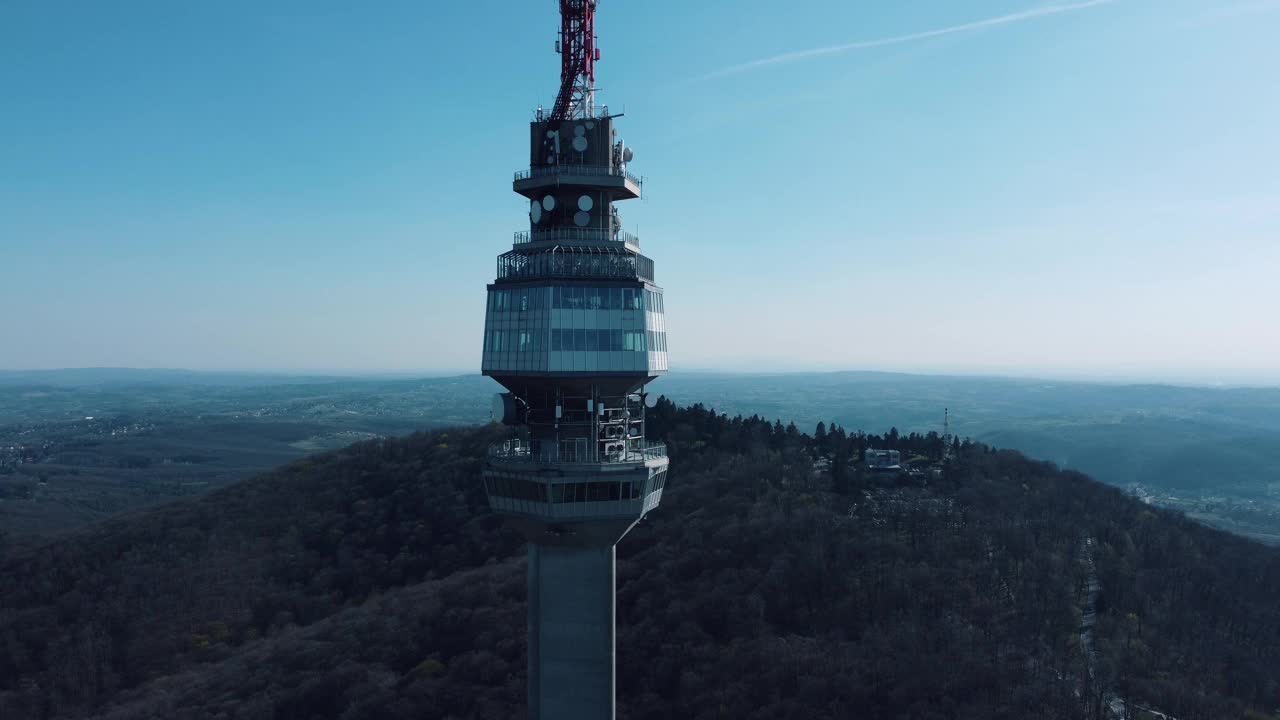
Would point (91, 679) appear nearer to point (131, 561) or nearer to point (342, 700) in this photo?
point (131, 561)

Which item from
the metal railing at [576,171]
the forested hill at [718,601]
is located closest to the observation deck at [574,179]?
the metal railing at [576,171]

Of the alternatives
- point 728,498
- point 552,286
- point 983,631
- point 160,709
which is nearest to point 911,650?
point 983,631

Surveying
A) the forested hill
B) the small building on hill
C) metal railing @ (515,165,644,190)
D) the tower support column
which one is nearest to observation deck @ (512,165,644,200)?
metal railing @ (515,165,644,190)

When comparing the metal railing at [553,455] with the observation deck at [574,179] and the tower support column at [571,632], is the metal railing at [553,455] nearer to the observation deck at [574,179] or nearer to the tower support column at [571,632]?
the tower support column at [571,632]

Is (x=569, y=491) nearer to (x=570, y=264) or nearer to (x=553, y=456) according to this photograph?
(x=553, y=456)

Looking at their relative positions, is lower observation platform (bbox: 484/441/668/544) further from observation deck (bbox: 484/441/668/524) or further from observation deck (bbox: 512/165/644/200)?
observation deck (bbox: 512/165/644/200)
